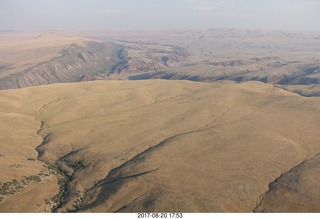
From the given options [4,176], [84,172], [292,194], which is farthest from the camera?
[84,172]

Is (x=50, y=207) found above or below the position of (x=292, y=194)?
below

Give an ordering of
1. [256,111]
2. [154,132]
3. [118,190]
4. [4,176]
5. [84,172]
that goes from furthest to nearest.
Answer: [256,111] → [154,132] → [84,172] → [4,176] → [118,190]

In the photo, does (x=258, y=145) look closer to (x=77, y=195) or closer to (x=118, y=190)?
(x=118, y=190)

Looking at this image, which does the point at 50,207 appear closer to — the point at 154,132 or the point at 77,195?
the point at 77,195

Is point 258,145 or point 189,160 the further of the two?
point 258,145

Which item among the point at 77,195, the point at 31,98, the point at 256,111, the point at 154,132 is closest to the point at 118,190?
the point at 77,195

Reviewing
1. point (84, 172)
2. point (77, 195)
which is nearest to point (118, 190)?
point (77, 195)
